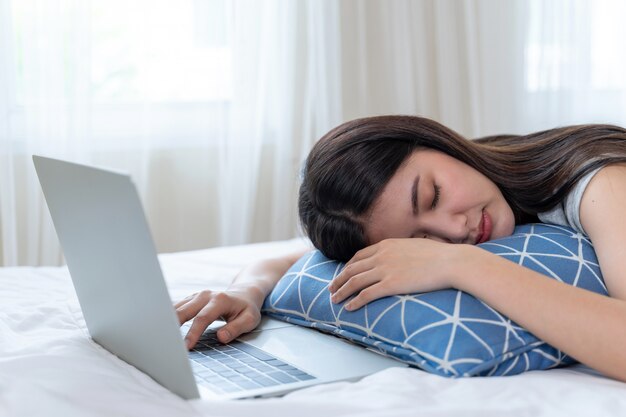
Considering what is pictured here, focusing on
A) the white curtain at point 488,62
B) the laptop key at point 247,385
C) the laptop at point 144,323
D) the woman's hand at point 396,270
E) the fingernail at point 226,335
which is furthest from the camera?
the white curtain at point 488,62

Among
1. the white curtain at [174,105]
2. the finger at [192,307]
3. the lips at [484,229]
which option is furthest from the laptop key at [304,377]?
the white curtain at [174,105]

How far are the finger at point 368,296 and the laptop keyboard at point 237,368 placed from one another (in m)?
0.14

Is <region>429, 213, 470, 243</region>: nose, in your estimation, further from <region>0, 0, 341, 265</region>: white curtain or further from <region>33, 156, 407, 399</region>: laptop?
<region>0, 0, 341, 265</region>: white curtain

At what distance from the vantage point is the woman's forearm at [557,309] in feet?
3.19

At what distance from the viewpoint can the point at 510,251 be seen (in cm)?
115

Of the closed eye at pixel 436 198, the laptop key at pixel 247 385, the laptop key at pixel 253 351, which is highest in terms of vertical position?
the closed eye at pixel 436 198

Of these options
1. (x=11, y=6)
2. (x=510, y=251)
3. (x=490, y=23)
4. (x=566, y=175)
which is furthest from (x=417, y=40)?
(x=510, y=251)

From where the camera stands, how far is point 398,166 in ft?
4.16

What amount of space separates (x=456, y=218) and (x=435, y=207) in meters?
0.04

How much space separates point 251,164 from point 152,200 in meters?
0.36

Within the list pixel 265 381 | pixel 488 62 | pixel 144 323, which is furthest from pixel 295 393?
pixel 488 62

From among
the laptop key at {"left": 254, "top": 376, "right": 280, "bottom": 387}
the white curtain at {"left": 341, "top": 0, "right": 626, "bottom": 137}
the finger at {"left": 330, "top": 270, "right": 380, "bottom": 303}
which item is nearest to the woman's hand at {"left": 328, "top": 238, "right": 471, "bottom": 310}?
the finger at {"left": 330, "top": 270, "right": 380, "bottom": 303}

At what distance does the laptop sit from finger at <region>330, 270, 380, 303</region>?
7 cm

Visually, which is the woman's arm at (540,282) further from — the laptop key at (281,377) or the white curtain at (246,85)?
the white curtain at (246,85)
